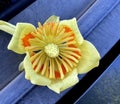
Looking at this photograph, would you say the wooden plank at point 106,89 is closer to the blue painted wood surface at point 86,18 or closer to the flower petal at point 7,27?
the blue painted wood surface at point 86,18

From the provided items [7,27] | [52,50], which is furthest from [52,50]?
[7,27]

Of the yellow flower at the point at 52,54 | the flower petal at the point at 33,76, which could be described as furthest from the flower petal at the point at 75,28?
the flower petal at the point at 33,76

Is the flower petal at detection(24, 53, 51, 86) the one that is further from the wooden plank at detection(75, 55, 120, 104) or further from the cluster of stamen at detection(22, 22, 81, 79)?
the wooden plank at detection(75, 55, 120, 104)

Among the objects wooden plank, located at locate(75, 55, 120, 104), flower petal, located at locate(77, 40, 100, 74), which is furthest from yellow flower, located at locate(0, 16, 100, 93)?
wooden plank, located at locate(75, 55, 120, 104)

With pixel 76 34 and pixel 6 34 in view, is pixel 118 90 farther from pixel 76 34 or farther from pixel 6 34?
pixel 6 34

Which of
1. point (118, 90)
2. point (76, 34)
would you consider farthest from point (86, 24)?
point (118, 90)

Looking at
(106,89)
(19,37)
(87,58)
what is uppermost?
(19,37)

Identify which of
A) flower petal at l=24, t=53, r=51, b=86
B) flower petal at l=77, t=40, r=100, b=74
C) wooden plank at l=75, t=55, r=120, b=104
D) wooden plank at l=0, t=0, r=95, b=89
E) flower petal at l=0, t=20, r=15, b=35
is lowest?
wooden plank at l=75, t=55, r=120, b=104

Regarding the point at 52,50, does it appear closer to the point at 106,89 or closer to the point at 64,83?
the point at 64,83
